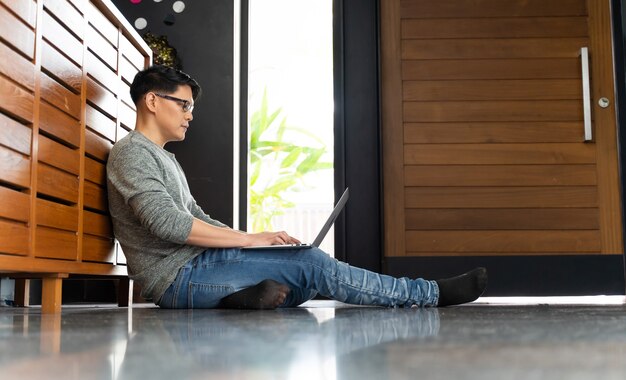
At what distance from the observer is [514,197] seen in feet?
13.6

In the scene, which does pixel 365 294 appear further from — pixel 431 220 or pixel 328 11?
pixel 328 11

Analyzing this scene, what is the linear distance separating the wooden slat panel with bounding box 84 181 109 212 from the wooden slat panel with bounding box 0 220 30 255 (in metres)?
0.44

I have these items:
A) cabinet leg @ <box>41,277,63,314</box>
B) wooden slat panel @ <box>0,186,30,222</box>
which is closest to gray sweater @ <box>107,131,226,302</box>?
cabinet leg @ <box>41,277,63,314</box>

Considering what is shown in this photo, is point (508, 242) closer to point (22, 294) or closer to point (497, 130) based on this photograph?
point (497, 130)

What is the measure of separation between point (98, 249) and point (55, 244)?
35cm

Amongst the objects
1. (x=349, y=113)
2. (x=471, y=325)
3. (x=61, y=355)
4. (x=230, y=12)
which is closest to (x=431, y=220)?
(x=349, y=113)

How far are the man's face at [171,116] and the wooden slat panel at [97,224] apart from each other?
0.35 metres

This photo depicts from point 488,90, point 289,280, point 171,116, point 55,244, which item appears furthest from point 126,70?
point 488,90

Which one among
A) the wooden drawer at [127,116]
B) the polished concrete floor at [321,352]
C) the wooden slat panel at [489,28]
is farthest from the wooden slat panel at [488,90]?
the polished concrete floor at [321,352]

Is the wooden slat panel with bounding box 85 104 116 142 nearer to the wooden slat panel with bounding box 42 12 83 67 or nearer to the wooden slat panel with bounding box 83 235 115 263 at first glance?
the wooden slat panel with bounding box 42 12 83 67

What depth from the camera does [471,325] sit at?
1.42 m

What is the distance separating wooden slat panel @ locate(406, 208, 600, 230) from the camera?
4.12m

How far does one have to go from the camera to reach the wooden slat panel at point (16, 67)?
6.85 feet

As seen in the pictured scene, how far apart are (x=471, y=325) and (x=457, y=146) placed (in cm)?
284
